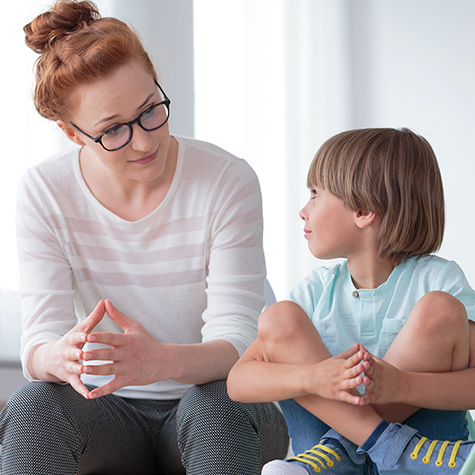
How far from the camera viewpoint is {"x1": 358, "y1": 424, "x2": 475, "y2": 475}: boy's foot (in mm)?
919

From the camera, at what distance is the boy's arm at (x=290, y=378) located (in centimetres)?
95

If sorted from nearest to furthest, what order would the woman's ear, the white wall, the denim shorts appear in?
the denim shorts, the woman's ear, the white wall

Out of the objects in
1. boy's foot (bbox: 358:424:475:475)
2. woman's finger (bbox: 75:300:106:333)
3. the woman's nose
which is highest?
the woman's nose

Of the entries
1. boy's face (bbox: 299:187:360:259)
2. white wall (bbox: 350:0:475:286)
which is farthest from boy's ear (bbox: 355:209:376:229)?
white wall (bbox: 350:0:475:286)

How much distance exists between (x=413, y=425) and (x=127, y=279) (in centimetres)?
72

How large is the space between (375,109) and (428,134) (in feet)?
1.07

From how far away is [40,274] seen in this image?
1412 millimetres

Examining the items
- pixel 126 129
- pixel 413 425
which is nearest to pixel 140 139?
pixel 126 129

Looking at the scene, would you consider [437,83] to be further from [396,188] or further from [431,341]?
[431,341]

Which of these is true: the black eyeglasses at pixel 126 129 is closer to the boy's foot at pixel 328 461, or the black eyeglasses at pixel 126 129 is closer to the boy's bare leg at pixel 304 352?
the boy's bare leg at pixel 304 352

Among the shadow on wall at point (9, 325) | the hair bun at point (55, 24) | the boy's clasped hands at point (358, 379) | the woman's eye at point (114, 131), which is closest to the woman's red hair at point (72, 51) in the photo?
the hair bun at point (55, 24)

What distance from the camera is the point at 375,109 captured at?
301 centimetres

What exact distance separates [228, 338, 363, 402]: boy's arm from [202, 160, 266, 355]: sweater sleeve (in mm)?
190

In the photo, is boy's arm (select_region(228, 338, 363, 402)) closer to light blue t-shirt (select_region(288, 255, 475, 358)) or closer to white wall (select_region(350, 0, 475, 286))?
light blue t-shirt (select_region(288, 255, 475, 358))
